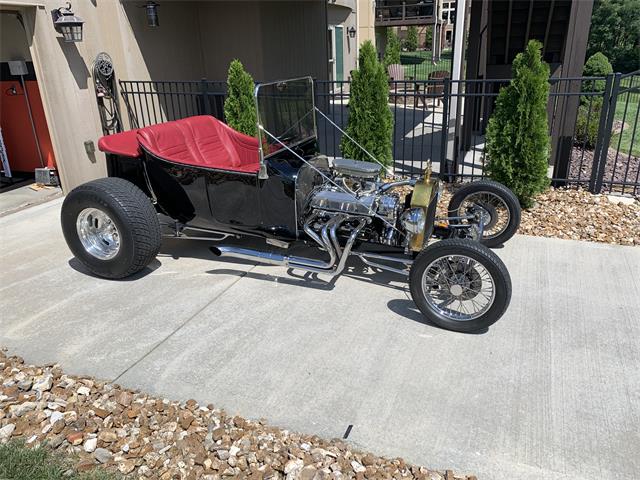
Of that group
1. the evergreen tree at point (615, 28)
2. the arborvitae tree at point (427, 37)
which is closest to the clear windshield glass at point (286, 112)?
the evergreen tree at point (615, 28)

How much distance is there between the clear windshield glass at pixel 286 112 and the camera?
3.96m

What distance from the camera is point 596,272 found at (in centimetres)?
429

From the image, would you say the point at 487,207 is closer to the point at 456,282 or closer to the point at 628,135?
the point at 456,282

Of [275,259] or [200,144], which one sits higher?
[200,144]

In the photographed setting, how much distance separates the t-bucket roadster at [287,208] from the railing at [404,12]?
75.5 ft

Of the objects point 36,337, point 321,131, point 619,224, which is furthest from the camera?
point 321,131

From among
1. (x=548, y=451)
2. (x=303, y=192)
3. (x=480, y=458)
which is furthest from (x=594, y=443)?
(x=303, y=192)

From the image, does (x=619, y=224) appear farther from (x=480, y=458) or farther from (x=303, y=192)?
(x=480, y=458)

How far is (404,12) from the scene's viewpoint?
25266 millimetres

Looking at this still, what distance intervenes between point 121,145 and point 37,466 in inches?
111

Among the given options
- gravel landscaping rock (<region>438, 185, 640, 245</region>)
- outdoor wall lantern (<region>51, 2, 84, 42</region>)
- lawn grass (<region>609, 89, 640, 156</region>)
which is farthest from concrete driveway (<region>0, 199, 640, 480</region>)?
lawn grass (<region>609, 89, 640, 156</region>)

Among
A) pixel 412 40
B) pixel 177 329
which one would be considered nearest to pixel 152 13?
pixel 177 329

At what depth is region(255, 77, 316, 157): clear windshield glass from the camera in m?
3.96

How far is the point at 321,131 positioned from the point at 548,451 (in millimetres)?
9449
